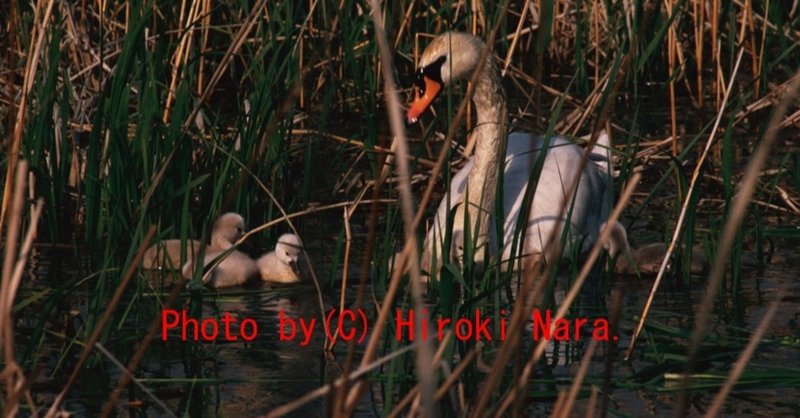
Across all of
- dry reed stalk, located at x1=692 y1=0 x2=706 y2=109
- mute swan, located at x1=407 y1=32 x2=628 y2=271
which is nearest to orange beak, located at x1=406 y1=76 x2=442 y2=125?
mute swan, located at x1=407 y1=32 x2=628 y2=271

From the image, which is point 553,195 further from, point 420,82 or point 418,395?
point 418,395

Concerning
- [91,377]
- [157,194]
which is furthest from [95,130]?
[91,377]

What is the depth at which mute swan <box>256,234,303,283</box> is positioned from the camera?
5.30 metres

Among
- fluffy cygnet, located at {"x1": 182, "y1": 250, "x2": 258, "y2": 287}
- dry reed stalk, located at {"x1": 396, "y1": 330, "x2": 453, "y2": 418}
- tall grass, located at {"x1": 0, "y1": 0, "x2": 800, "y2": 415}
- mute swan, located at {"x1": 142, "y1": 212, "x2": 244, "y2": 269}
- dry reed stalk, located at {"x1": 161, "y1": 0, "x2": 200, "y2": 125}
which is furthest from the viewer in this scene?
dry reed stalk, located at {"x1": 161, "y1": 0, "x2": 200, "y2": 125}

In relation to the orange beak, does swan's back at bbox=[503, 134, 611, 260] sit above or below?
below

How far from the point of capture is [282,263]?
541 cm

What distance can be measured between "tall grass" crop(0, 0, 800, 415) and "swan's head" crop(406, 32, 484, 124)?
0.14m

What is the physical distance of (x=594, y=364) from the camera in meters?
4.32

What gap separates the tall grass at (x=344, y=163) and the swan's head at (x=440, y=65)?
138mm

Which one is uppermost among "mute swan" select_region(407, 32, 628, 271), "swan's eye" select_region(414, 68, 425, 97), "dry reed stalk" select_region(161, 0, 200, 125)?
"dry reed stalk" select_region(161, 0, 200, 125)

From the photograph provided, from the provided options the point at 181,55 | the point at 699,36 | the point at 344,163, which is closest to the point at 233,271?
the point at 181,55

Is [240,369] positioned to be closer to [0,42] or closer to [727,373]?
[727,373]

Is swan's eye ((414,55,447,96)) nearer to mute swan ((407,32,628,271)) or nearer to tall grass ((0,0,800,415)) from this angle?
mute swan ((407,32,628,271))

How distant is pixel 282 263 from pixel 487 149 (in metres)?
0.89
